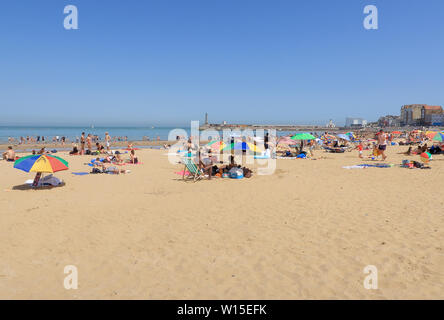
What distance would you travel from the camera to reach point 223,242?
165 inches

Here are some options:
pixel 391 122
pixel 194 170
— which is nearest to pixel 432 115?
pixel 391 122

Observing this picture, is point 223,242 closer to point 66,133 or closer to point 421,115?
point 66,133

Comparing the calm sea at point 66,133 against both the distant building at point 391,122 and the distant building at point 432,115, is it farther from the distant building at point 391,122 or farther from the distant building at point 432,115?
the distant building at point 432,115

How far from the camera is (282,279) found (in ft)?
10.5

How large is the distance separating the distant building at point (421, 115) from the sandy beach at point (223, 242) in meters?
89.3

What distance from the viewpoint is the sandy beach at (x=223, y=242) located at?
3047 millimetres

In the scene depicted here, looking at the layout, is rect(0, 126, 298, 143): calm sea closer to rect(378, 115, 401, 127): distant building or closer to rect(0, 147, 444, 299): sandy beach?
rect(0, 147, 444, 299): sandy beach

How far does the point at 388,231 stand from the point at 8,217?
6741 mm

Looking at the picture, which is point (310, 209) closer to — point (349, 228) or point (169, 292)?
point (349, 228)

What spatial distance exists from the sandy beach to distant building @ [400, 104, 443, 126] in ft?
293

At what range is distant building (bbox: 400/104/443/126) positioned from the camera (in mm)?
78188

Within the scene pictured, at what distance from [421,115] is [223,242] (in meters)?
103

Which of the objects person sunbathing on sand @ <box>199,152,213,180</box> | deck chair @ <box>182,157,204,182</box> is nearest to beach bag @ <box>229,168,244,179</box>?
person sunbathing on sand @ <box>199,152,213,180</box>
